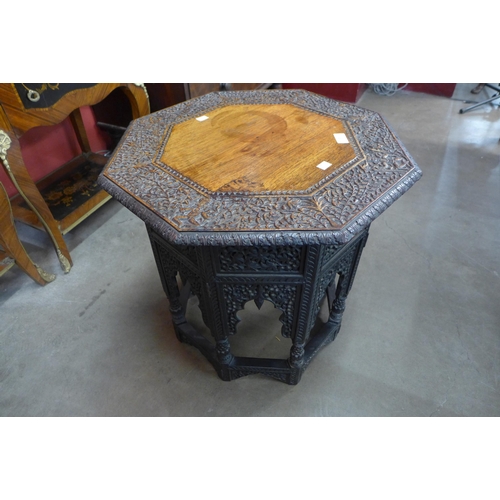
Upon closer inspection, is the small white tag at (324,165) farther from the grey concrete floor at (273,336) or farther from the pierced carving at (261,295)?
the grey concrete floor at (273,336)

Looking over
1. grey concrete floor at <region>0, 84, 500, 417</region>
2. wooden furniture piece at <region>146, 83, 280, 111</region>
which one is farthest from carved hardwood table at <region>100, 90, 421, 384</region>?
wooden furniture piece at <region>146, 83, 280, 111</region>

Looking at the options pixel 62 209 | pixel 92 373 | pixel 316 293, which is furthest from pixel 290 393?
pixel 62 209

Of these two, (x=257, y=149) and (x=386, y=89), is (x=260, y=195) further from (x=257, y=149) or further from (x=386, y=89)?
(x=386, y=89)

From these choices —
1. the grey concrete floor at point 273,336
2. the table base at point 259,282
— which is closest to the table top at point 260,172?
the table base at point 259,282

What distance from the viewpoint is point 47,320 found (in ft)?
5.98

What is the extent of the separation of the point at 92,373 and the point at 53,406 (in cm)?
19

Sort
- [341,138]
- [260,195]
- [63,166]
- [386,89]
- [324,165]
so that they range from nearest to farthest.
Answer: [260,195]
[324,165]
[341,138]
[63,166]
[386,89]

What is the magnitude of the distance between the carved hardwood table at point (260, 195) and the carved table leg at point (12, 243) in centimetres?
78

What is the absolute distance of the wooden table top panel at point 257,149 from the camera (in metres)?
1.06

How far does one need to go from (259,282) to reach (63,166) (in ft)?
6.87

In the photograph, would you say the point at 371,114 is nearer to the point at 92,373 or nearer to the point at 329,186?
the point at 329,186

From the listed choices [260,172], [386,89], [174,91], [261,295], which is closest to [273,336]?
[261,295]

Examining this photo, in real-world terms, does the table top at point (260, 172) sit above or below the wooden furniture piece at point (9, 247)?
above

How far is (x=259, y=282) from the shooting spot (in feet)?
3.64
